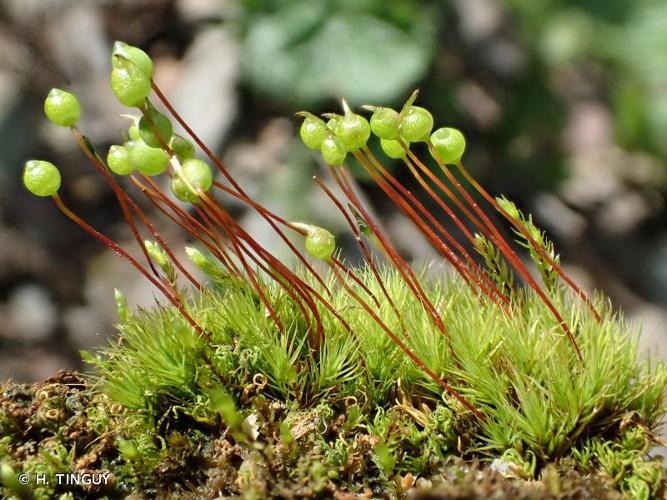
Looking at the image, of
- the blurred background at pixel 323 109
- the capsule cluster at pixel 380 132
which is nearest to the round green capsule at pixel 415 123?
the capsule cluster at pixel 380 132

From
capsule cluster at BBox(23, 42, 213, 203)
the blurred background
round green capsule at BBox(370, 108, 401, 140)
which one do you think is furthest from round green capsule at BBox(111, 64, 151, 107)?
the blurred background

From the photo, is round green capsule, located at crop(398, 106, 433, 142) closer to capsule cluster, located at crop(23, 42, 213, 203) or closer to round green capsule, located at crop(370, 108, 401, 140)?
round green capsule, located at crop(370, 108, 401, 140)

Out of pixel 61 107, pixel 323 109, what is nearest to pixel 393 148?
pixel 61 107

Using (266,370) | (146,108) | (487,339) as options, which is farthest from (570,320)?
(146,108)

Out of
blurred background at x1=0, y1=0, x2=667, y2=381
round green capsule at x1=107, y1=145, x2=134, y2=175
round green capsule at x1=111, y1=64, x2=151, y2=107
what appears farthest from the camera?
blurred background at x1=0, y1=0, x2=667, y2=381

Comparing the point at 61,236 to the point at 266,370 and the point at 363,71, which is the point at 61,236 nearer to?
the point at 363,71

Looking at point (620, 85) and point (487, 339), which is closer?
point (487, 339)

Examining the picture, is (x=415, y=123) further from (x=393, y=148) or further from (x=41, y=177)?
(x=41, y=177)
